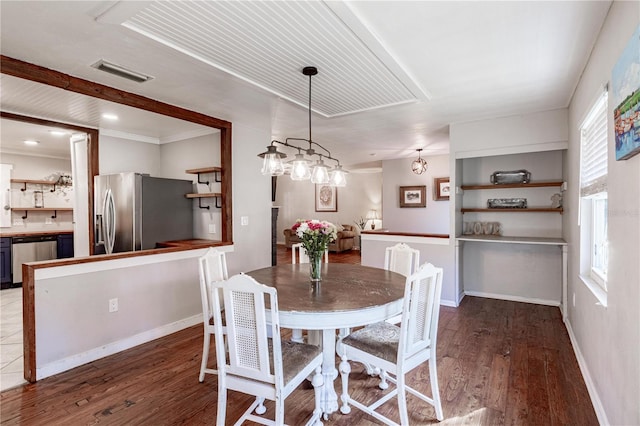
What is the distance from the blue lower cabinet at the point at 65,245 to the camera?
5676mm

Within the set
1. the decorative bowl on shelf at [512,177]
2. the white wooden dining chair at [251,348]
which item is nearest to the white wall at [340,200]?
the decorative bowl on shelf at [512,177]

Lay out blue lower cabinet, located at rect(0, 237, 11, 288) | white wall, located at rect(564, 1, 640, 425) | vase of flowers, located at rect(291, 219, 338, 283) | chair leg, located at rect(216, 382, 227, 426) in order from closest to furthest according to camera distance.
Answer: white wall, located at rect(564, 1, 640, 425) < chair leg, located at rect(216, 382, 227, 426) < vase of flowers, located at rect(291, 219, 338, 283) < blue lower cabinet, located at rect(0, 237, 11, 288)

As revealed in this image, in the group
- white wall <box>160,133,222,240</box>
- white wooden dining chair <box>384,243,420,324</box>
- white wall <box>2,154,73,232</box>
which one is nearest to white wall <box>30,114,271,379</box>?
white wall <box>160,133,222,240</box>

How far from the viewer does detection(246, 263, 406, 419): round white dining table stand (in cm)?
185

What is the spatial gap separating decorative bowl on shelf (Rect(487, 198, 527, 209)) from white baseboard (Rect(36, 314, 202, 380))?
158 inches

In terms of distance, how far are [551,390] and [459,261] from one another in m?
2.20

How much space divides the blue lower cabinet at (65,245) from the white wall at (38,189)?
509 millimetres

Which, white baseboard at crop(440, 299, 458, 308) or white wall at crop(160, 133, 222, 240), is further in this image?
white wall at crop(160, 133, 222, 240)

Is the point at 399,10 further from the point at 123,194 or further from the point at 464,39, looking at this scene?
the point at 123,194

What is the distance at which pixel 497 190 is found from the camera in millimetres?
4609

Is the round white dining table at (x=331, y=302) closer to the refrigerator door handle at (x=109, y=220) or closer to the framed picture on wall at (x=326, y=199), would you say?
the refrigerator door handle at (x=109, y=220)

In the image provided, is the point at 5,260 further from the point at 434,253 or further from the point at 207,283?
the point at 434,253

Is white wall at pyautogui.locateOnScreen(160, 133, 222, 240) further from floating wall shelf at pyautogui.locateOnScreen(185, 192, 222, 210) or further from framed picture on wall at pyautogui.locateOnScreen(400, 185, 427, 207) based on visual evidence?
framed picture on wall at pyautogui.locateOnScreen(400, 185, 427, 207)

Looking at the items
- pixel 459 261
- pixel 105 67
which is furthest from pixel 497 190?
pixel 105 67
